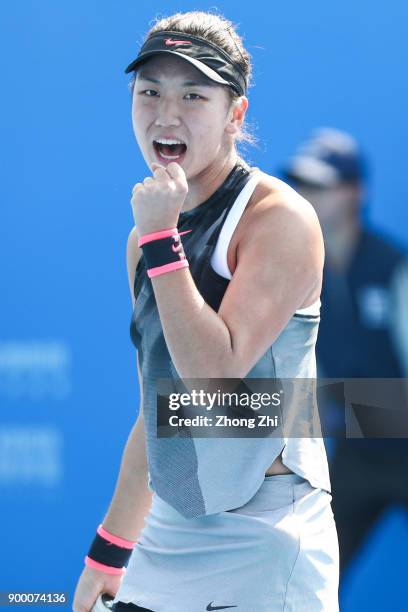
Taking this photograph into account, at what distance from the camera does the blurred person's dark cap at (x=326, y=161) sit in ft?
9.58

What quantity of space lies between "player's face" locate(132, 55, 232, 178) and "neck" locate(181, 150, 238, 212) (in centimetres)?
2

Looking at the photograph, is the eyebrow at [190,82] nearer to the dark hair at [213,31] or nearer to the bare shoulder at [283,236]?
the dark hair at [213,31]

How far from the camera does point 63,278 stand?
295 cm

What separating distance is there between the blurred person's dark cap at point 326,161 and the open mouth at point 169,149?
1325 millimetres

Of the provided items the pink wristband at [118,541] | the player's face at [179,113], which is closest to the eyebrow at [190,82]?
the player's face at [179,113]

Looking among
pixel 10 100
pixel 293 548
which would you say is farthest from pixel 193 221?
pixel 10 100

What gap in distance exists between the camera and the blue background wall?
9.61ft

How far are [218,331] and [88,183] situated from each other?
65.1 inches

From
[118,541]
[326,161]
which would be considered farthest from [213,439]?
[326,161]

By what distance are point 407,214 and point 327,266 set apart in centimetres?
29

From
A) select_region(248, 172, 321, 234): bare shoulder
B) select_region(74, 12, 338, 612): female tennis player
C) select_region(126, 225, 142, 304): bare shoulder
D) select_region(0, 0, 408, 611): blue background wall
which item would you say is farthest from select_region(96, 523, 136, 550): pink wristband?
select_region(0, 0, 408, 611): blue background wall

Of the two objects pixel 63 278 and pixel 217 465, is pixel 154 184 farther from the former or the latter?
pixel 63 278

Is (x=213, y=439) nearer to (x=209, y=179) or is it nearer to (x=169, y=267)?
(x=169, y=267)

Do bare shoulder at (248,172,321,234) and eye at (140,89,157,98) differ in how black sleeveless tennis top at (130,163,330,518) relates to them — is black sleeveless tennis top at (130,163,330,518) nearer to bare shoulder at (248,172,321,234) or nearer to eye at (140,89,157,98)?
bare shoulder at (248,172,321,234)
